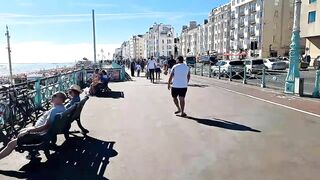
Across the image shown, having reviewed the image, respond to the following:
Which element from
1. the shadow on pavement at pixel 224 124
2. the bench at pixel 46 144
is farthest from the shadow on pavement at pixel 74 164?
the shadow on pavement at pixel 224 124

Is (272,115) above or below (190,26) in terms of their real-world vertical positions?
below

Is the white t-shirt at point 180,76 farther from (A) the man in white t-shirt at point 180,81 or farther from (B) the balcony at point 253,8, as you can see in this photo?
Answer: (B) the balcony at point 253,8

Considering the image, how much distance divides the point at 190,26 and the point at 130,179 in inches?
5901

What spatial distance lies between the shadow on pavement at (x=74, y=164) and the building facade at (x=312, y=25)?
4885 cm

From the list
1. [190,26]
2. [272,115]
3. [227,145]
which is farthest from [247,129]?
[190,26]

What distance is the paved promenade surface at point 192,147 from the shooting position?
5211mm

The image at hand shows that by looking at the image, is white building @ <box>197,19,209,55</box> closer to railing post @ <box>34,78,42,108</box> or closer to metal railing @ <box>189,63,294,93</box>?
metal railing @ <box>189,63,294,93</box>

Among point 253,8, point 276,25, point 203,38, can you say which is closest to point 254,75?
point 276,25

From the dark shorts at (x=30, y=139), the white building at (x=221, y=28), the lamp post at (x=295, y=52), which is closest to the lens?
the dark shorts at (x=30, y=139)

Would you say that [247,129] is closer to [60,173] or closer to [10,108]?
[60,173]

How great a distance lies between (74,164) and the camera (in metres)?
5.64

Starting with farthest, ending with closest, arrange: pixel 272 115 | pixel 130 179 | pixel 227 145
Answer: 1. pixel 272 115
2. pixel 227 145
3. pixel 130 179

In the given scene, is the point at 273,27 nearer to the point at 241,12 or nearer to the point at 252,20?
the point at 252,20

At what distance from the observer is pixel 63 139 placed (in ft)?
24.0
